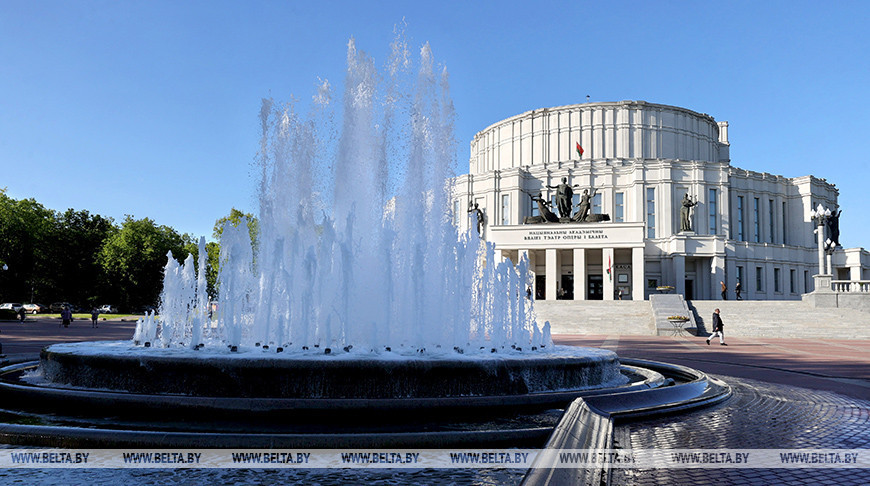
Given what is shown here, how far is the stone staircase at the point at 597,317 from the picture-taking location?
28.2 meters

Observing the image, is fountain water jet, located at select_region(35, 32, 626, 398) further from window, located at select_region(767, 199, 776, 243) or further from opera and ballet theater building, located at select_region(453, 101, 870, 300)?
window, located at select_region(767, 199, 776, 243)

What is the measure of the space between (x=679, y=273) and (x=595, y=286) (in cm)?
654

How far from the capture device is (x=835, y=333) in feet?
82.7

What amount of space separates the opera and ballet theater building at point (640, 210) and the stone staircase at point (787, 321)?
11621 millimetres

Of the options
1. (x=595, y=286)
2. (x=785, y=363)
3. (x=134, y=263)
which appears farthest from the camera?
(x=134, y=263)

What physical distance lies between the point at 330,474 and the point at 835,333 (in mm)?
27743

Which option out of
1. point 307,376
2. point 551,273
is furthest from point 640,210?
point 307,376

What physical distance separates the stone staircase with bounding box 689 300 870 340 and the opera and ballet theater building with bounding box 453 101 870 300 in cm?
1162

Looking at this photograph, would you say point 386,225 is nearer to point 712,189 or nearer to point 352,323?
point 352,323

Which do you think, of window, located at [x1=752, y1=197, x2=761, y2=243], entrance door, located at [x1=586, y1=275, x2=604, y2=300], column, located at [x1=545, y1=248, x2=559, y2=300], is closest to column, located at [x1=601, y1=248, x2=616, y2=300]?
column, located at [x1=545, y1=248, x2=559, y2=300]

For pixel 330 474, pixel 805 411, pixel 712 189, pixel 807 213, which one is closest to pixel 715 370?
pixel 805 411

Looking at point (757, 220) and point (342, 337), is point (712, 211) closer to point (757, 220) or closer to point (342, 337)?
point (757, 220)

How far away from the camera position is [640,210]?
51.1 metres

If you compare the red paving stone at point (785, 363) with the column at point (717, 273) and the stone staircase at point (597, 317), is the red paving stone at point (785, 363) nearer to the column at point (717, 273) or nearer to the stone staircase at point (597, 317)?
the stone staircase at point (597, 317)
